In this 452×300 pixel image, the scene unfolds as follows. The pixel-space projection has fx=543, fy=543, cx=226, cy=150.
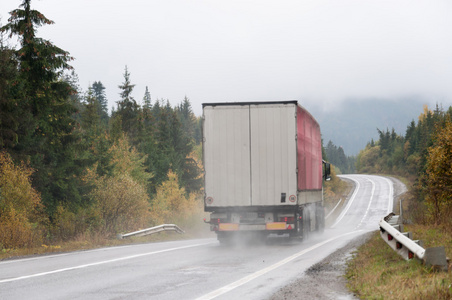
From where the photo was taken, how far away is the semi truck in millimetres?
16016

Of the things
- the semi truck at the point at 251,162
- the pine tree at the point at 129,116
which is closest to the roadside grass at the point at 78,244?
the semi truck at the point at 251,162

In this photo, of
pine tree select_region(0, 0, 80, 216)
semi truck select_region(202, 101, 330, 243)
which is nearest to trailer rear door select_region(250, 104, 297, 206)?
semi truck select_region(202, 101, 330, 243)

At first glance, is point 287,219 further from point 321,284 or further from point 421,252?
point 421,252

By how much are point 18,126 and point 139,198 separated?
26.4 feet

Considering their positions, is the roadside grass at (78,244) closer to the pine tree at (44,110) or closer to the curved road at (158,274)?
the curved road at (158,274)

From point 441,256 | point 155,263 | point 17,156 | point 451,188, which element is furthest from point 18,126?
point 441,256

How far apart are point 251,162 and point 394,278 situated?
883 cm

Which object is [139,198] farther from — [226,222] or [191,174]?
[191,174]

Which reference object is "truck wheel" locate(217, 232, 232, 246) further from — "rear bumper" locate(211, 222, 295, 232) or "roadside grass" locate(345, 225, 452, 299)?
"roadside grass" locate(345, 225, 452, 299)

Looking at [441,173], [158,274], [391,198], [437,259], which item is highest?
[441,173]

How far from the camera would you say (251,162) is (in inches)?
632

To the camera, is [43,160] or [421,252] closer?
[421,252]

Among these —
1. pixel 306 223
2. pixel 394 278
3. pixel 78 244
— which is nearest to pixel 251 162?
pixel 306 223

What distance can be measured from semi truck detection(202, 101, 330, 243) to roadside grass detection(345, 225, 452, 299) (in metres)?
5.34
